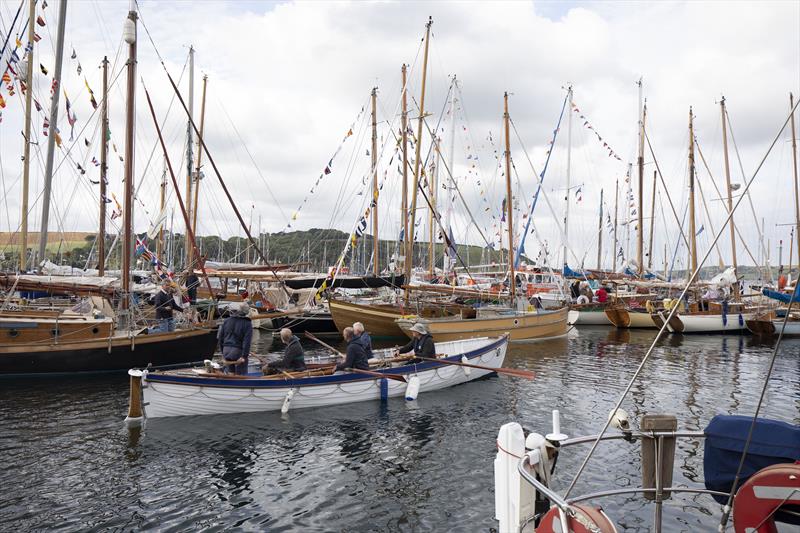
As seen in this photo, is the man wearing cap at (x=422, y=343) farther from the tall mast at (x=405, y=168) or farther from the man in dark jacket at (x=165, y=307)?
the tall mast at (x=405, y=168)

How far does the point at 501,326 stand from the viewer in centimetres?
2723

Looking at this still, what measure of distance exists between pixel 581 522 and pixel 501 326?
23068 millimetres

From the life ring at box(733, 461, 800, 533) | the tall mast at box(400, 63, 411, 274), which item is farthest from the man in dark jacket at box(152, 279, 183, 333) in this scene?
the life ring at box(733, 461, 800, 533)

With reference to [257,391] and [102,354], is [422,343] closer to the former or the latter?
[257,391]

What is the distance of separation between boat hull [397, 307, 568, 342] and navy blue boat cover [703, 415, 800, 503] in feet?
59.8

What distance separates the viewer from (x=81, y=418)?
13016 millimetres

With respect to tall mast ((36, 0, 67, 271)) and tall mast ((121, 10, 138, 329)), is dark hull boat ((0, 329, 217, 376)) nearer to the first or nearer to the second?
tall mast ((121, 10, 138, 329))

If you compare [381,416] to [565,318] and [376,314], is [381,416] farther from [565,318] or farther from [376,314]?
[565,318]

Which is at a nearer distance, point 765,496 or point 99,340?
point 765,496

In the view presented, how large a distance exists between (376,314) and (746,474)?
23.3 m

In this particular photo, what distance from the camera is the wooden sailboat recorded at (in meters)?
25.5

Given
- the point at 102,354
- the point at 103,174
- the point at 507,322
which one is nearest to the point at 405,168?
the point at 507,322

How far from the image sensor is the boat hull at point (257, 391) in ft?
40.5

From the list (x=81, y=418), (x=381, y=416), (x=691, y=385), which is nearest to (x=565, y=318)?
(x=691, y=385)
